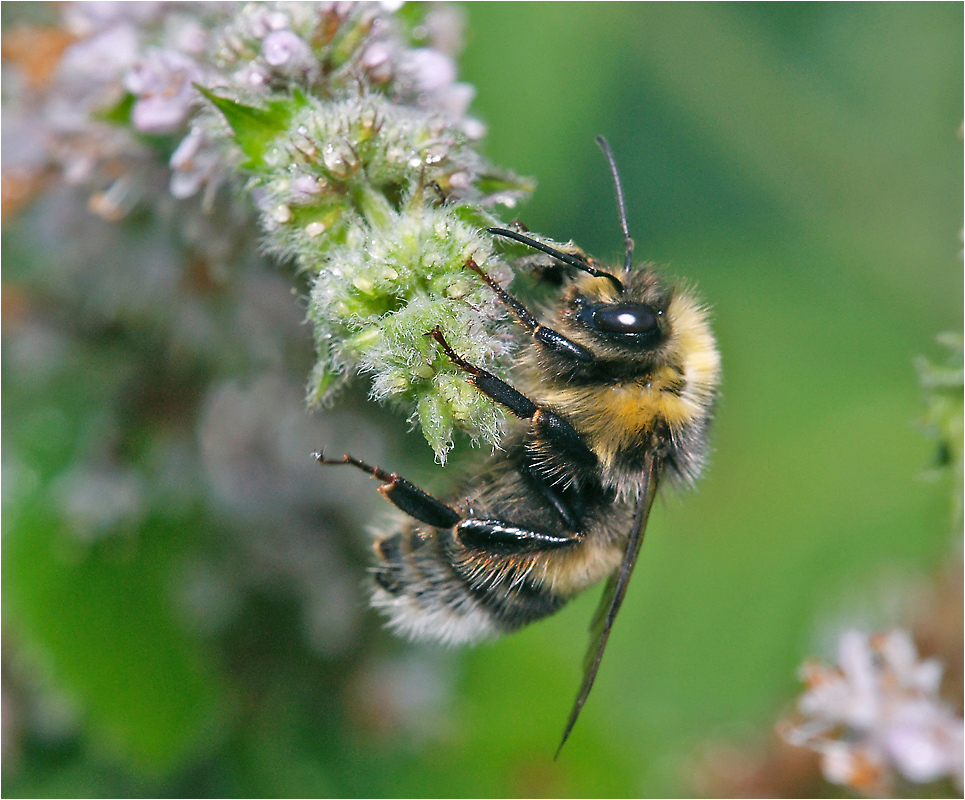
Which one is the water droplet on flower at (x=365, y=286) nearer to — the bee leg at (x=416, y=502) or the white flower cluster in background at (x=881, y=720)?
the bee leg at (x=416, y=502)

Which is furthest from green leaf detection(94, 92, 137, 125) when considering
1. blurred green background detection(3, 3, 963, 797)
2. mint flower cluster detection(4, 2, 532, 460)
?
blurred green background detection(3, 3, 963, 797)

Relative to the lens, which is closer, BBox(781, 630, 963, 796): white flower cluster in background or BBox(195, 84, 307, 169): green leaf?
BBox(195, 84, 307, 169): green leaf

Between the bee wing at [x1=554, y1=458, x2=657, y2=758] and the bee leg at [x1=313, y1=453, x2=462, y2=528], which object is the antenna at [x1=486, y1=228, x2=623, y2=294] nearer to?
the bee wing at [x1=554, y1=458, x2=657, y2=758]

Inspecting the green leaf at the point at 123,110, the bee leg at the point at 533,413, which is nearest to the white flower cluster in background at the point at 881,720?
the bee leg at the point at 533,413

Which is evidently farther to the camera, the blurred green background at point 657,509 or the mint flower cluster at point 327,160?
the blurred green background at point 657,509

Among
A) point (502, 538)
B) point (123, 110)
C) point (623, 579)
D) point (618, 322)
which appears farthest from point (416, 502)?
point (123, 110)
